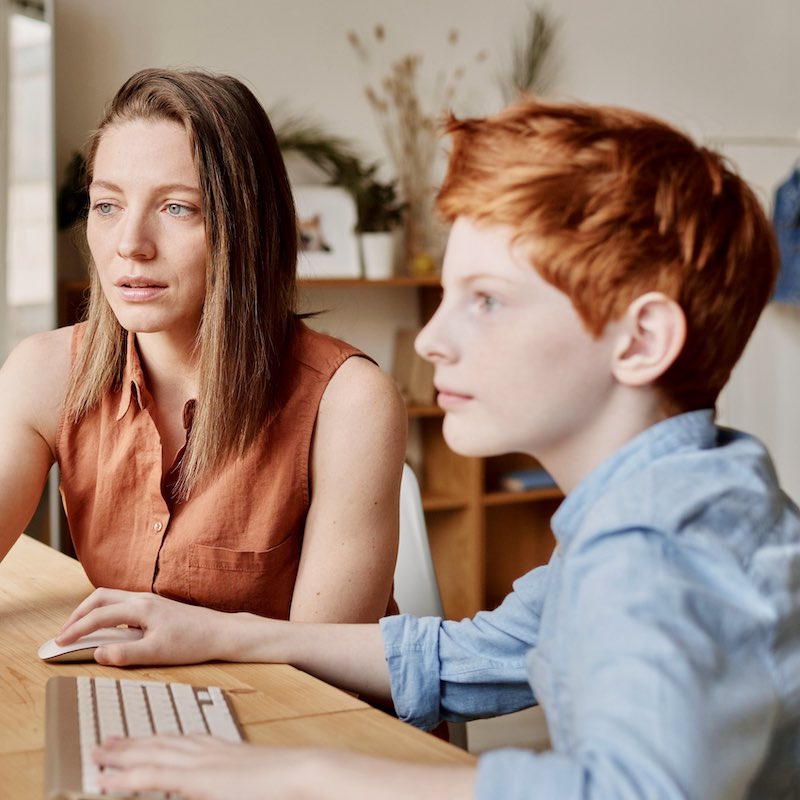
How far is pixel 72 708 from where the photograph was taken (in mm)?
1028

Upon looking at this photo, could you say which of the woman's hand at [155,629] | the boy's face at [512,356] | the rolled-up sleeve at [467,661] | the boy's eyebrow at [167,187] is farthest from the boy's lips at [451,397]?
the boy's eyebrow at [167,187]

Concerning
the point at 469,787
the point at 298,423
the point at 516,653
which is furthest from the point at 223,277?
the point at 469,787

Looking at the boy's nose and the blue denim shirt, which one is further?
the boy's nose

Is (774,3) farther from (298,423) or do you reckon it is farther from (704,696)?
(704,696)

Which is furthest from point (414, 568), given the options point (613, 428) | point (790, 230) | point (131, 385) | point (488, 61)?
point (790, 230)

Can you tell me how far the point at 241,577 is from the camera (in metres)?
1.56

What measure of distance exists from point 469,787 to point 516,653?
406mm

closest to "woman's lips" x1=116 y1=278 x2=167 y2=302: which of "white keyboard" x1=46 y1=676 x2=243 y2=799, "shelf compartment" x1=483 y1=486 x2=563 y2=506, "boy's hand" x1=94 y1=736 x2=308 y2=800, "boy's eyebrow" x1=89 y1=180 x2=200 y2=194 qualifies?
"boy's eyebrow" x1=89 y1=180 x2=200 y2=194

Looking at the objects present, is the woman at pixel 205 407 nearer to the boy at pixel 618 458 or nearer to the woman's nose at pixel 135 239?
the woman's nose at pixel 135 239

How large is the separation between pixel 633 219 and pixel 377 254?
312cm

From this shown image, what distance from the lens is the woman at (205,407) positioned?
154cm

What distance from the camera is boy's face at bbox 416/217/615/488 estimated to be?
86cm

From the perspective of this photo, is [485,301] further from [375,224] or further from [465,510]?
[465,510]

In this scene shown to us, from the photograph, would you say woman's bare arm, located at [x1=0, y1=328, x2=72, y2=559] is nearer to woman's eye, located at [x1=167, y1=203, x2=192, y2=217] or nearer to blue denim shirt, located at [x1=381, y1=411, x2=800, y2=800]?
woman's eye, located at [x1=167, y1=203, x2=192, y2=217]
